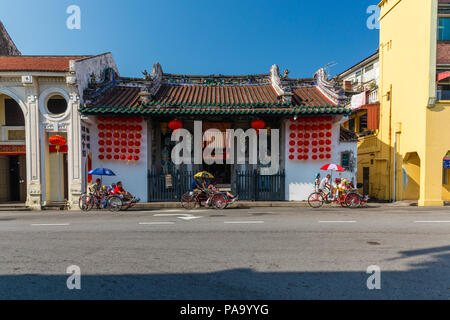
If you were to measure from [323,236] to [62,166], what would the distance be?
13.4 meters

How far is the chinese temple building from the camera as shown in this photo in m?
11.5

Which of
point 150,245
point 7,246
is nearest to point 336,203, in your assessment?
point 150,245

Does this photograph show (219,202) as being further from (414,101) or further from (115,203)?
(414,101)

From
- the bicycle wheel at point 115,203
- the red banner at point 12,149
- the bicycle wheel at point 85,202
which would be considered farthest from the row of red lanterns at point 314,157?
the red banner at point 12,149

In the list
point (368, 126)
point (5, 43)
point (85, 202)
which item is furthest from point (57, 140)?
point (368, 126)

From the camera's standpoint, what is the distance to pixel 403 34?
1340 cm

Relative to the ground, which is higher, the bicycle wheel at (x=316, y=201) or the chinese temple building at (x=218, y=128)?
the chinese temple building at (x=218, y=128)

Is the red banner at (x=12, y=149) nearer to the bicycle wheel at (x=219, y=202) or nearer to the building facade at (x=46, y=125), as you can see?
the building facade at (x=46, y=125)

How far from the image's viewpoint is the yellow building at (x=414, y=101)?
38.2 ft

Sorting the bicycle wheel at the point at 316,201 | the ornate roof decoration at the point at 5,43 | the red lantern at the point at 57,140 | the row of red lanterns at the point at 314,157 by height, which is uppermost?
the ornate roof decoration at the point at 5,43

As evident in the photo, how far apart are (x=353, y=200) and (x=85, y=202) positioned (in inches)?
522

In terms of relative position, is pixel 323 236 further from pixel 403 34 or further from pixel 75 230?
pixel 403 34

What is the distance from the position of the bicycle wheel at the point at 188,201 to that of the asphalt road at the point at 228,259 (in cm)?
305

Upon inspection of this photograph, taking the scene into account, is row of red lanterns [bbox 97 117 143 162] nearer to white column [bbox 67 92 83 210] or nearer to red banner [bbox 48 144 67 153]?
white column [bbox 67 92 83 210]
